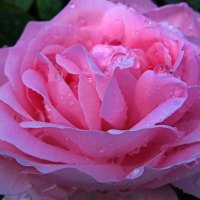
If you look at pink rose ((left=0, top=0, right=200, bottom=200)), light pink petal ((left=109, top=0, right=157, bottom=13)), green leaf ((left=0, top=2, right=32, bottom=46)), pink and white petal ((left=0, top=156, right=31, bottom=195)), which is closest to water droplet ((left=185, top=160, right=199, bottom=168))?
pink rose ((left=0, top=0, right=200, bottom=200))

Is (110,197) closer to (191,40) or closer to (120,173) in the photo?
(120,173)

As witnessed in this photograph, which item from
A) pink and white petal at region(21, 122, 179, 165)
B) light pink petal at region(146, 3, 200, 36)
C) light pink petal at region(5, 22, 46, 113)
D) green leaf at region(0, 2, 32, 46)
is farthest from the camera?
green leaf at region(0, 2, 32, 46)

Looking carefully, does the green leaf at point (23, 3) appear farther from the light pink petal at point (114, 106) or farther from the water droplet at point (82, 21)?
the light pink petal at point (114, 106)

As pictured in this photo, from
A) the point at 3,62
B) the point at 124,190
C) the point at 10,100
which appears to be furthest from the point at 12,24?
the point at 124,190

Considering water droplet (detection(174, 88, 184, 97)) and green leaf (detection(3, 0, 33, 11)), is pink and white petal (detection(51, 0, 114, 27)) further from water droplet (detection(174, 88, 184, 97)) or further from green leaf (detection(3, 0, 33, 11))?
green leaf (detection(3, 0, 33, 11))

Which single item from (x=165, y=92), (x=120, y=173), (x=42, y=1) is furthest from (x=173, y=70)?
(x=42, y=1)
